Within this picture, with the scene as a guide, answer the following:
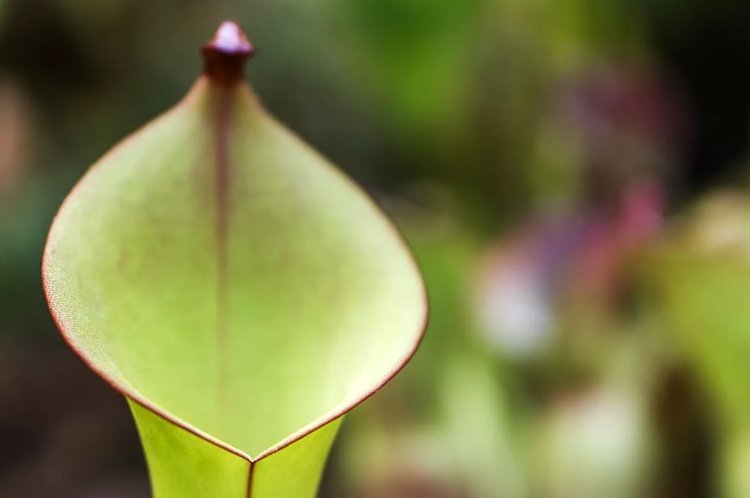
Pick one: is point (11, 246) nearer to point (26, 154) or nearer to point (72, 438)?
point (26, 154)

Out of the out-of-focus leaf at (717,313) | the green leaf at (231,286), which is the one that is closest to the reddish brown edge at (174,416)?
the green leaf at (231,286)

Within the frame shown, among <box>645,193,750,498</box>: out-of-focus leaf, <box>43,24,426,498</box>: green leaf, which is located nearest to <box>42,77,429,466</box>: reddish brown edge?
<box>43,24,426,498</box>: green leaf

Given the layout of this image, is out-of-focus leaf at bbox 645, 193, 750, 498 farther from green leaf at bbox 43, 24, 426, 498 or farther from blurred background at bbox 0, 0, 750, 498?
green leaf at bbox 43, 24, 426, 498

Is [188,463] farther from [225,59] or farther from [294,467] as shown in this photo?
[225,59]

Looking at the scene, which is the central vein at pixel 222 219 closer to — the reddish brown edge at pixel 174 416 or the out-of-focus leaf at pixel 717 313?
the reddish brown edge at pixel 174 416

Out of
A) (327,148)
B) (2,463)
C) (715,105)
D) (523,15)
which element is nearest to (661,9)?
(715,105)

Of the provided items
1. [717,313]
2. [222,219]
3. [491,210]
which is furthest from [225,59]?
[491,210]
